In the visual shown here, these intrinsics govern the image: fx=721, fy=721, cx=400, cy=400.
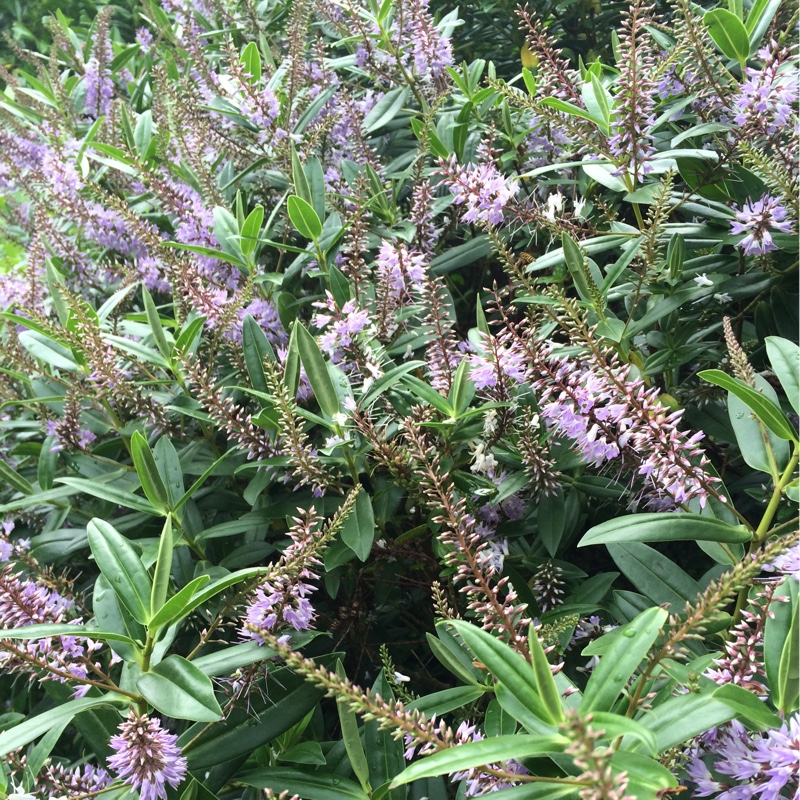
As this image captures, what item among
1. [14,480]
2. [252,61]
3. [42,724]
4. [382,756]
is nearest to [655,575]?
[382,756]

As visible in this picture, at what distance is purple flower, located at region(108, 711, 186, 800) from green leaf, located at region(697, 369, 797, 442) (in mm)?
971

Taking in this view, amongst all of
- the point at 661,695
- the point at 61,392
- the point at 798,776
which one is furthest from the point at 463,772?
the point at 61,392

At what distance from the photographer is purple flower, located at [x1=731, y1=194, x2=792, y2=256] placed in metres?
1.45

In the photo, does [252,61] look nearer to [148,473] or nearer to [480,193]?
[480,193]

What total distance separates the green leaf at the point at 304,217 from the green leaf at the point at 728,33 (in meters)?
1.00

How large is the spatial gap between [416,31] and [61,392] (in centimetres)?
147

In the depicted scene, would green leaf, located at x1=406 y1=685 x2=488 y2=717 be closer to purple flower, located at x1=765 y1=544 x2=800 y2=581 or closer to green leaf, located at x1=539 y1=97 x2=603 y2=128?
purple flower, located at x1=765 y1=544 x2=800 y2=581

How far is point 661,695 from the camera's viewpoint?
1.03m

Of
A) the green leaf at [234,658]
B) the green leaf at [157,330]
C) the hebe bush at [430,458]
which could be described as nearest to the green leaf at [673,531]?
the hebe bush at [430,458]

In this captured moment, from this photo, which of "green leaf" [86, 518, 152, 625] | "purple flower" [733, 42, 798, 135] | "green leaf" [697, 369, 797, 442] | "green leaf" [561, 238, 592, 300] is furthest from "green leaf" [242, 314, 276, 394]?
"purple flower" [733, 42, 798, 135]

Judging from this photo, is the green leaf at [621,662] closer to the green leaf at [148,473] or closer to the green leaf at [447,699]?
the green leaf at [447,699]

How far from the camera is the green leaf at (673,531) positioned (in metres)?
1.07

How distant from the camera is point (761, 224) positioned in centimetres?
146

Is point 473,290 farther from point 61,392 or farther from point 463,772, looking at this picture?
point 463,772
